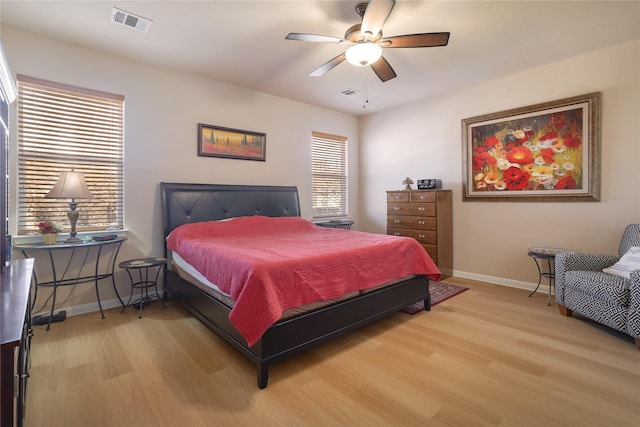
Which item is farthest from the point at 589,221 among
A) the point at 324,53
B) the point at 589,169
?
the point at 324,53

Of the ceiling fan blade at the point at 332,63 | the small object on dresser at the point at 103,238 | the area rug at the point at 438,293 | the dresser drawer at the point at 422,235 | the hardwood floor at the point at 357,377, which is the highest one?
the ceiling fan blade at the point at 332,63

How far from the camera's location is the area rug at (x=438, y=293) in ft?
10.4

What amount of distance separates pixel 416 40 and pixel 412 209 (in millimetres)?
2466

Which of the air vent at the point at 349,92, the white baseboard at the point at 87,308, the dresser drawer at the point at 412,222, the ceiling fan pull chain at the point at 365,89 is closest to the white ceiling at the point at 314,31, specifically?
the ceiling fan pull chain at the point at 365,89

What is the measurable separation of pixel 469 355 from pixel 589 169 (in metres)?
2.64

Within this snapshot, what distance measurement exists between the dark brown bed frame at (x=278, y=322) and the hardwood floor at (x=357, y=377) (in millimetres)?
178

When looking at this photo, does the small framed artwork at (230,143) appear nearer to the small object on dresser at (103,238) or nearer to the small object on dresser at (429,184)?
the small object on dresser at (103,238)

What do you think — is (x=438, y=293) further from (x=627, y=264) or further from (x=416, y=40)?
(x=416, y=40)

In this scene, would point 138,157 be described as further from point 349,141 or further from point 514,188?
point 514,188

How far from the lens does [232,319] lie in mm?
1858

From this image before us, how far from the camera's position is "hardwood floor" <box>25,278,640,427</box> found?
1624 mm

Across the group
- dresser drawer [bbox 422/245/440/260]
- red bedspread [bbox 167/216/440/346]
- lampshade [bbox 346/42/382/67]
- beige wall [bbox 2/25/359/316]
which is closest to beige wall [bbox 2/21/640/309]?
beige wall [bbox 2/25/359/316]

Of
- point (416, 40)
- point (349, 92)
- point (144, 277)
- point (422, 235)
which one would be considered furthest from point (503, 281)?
point (144, 277)

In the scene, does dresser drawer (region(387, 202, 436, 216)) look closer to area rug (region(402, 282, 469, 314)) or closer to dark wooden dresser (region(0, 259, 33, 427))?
area rug (region(402, 282, 469, 314))
